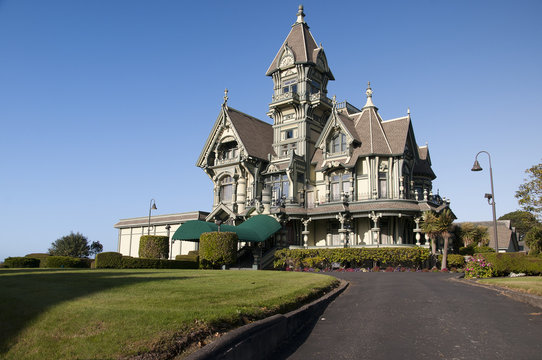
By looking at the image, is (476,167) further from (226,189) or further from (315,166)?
(226,189)

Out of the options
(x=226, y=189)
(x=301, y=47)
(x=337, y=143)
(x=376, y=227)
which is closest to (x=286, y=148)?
(x=337, y=143)

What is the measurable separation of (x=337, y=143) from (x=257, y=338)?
35.8 metres

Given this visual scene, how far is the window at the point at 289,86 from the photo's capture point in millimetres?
46969

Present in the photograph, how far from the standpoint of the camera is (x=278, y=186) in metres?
44.4

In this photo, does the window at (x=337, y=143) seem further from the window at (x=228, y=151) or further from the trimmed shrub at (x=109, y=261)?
the trimmed shrub at (x=109, y=261)

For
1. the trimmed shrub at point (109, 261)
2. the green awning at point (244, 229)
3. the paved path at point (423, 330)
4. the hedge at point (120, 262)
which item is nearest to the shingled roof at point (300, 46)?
the green awning at point (244, 229)

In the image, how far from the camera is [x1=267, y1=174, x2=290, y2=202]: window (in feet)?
143

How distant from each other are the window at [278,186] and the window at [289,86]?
31.2 feet

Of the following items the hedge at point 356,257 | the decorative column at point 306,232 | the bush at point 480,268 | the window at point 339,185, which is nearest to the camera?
the bush at point 480,268

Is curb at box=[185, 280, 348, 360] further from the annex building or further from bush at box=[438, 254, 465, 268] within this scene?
the annex building

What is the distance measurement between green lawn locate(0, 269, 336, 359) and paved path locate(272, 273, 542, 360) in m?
1.45

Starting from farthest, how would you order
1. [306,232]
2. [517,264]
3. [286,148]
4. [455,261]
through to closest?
[286,148], [306,232], [455,261], [517,264]

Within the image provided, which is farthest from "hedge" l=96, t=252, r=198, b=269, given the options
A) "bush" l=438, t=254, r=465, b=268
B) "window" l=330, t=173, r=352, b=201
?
"bush" l=438, t=254, r=465, b=268

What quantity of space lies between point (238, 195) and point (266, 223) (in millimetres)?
8191
